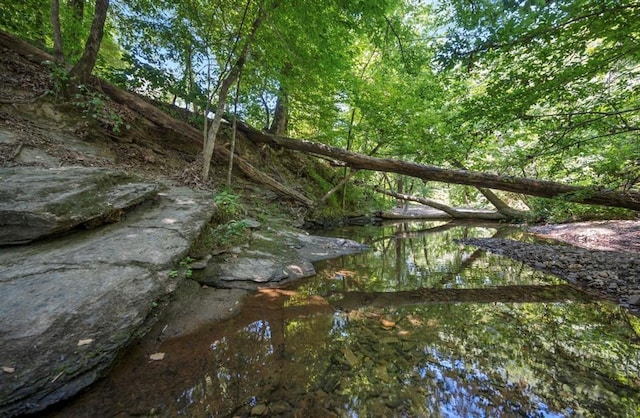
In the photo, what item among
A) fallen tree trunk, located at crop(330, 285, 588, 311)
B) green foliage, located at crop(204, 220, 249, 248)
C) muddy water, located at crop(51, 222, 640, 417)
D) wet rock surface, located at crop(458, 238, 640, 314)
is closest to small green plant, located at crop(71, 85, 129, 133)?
green foliage, located at crop(204, 220, 249, 248)

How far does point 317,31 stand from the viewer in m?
4.97

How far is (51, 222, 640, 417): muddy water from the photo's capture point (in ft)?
5.23

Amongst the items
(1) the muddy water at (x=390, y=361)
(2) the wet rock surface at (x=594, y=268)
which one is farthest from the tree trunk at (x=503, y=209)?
(1) the muddy water at (x=390, y=361)

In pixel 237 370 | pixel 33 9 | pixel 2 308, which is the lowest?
pixel 237 370

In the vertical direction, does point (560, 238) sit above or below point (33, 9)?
below

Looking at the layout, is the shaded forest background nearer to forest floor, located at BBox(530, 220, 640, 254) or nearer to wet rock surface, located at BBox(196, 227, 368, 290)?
forest floor, located at BBox(530, 220, 640, 254)

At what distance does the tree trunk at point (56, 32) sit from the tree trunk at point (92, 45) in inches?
9.7

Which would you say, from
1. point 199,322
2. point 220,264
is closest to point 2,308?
point 199,322

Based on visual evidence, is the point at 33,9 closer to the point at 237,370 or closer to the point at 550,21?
the point at 237,370

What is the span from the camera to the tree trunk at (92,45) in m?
4.52

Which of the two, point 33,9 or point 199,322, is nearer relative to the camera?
point 199,322

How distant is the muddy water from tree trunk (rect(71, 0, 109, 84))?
5490 mm

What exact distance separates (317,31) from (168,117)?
168 inches

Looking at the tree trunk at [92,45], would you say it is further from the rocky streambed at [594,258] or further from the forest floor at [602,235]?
the forest floor at [602,235]
